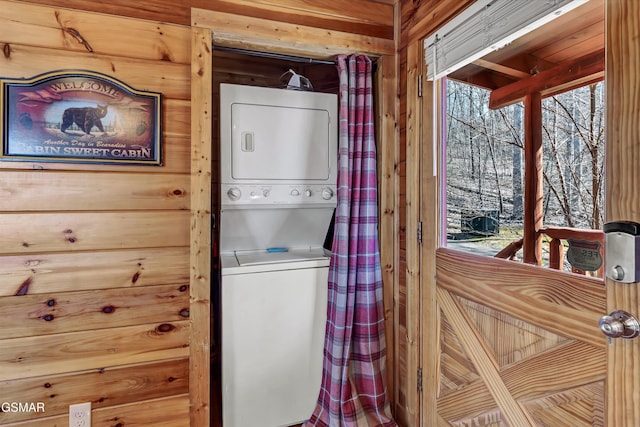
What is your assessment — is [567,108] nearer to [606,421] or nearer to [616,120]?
[616,120]

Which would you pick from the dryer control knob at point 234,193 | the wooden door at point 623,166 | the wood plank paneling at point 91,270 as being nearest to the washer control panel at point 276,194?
the dryer control knob at point 234,193

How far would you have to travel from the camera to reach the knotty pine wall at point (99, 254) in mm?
1446

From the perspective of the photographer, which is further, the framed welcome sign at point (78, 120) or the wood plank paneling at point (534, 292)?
the framed welcome sign at point (78, 120)

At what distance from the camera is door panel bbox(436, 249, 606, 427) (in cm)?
100

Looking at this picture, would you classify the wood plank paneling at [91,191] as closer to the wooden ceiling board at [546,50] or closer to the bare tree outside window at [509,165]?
the bare tree outside window at [509,165]

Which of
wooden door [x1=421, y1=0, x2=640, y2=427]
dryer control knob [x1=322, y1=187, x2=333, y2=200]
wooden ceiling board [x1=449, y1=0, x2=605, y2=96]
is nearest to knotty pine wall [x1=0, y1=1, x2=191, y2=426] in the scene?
dryer control knob [x1=322, y1=187, x2=333, y2=200]

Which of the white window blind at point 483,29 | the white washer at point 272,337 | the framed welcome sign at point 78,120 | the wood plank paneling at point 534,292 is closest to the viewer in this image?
the wood plank paneling at point 534,292

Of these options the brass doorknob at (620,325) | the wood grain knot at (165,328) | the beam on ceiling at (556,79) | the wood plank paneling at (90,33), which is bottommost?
the wood grain knot at (165,328)

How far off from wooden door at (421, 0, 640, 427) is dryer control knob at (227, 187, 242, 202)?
948 mm

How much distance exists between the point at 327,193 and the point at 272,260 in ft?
1.61

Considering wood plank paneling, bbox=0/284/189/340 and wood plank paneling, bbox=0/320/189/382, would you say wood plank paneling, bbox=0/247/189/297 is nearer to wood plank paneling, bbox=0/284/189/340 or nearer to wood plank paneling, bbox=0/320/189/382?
wood plank paneling, bbox=0/284/189/340

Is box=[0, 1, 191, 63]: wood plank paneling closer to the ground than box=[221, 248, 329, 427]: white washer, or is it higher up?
higher up

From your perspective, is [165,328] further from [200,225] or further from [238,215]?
[238,215]

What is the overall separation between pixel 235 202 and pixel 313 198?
435 millimetres
